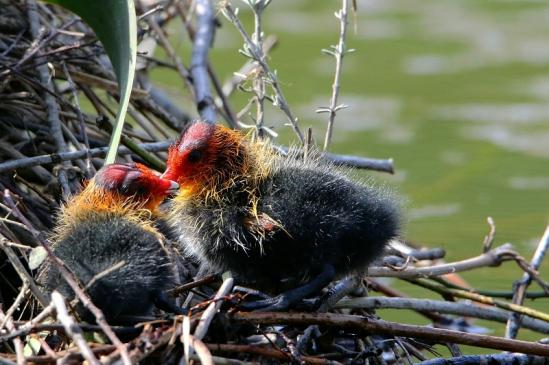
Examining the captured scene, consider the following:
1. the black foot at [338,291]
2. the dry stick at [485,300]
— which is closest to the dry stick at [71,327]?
the black foot at [338,291]

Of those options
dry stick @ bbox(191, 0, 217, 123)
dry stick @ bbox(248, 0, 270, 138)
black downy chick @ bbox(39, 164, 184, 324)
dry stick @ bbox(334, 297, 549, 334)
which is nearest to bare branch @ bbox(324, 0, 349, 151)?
dry stick @ bbox(248, 0, 270, 138)

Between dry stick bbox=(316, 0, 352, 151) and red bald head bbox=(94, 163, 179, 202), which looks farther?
dry stick bbox=(316, 0, 352, 151)

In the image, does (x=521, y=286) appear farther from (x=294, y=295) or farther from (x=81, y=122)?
(x=81, y=122)

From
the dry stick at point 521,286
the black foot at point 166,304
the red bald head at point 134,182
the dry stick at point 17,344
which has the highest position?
the red bald head at point 134,182

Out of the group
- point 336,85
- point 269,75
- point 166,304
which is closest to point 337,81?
point 336,85

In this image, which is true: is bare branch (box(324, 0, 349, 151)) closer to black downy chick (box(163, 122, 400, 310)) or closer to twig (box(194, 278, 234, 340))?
black downy chick (box(163, 122, 400, 310))

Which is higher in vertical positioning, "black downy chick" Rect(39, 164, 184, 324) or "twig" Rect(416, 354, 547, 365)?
"black downy chick" Rect(39, 164, 184, 324)

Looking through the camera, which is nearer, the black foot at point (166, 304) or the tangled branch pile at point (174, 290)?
the tangled branch pile at point (174, 290)

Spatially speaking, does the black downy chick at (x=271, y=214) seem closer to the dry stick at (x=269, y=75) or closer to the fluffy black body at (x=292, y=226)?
the fluffy black body at (x=292, y=226)

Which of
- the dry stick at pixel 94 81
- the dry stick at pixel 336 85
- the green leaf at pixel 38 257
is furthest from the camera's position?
the dry stick at pixel 94 81
